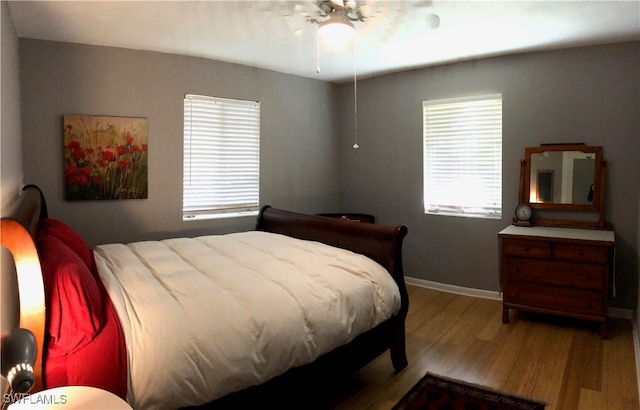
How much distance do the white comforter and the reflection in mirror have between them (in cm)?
209

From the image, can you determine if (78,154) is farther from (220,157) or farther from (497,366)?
(497,366)

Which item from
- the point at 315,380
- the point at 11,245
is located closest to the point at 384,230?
the point at 315,380

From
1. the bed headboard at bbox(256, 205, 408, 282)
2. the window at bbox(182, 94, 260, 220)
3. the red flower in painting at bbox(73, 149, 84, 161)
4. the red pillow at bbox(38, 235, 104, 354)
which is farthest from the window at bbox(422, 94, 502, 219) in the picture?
the red pillow at bbox(38, 235, 104, 354)

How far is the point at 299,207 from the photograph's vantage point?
4762mm

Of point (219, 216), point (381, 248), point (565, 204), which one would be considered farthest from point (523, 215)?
point (219, 216)

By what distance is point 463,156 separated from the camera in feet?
13.5

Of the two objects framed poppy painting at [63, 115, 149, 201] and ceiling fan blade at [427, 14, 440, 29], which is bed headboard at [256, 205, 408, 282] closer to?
framed poppy painting at [63, 115, 149, 201]

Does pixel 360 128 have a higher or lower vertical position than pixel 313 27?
lower

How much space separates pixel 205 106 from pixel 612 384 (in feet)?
12.6

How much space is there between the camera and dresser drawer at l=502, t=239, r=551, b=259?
3.23 metres

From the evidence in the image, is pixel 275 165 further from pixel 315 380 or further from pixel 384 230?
pixel 315 380

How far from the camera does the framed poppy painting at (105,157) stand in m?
3.31

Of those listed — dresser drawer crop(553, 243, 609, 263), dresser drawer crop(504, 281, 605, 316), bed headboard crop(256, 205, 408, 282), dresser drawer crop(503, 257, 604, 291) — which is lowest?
dresser drawer crop(504, 281, 605, 316)

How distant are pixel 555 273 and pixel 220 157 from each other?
3172mm
